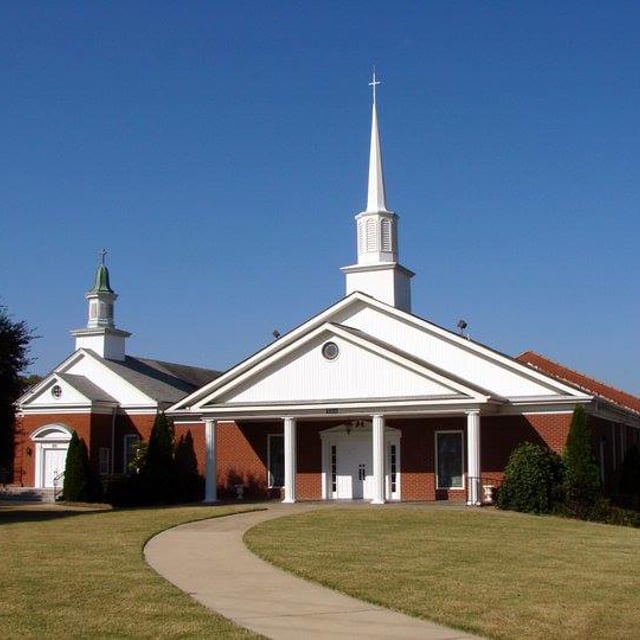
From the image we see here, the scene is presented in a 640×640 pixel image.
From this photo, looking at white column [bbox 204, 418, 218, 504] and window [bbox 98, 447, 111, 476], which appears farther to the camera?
window [bbox 98, 447, 111, 476]

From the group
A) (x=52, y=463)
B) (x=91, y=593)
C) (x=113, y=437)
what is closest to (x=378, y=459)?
(x=113, y=437)

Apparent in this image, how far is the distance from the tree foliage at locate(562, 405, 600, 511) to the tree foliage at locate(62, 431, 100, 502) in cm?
1898

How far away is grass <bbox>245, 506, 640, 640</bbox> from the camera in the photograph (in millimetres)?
11884

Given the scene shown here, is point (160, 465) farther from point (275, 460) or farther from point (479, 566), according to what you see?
point (479, 566)

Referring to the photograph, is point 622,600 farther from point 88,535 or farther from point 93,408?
point 93,408

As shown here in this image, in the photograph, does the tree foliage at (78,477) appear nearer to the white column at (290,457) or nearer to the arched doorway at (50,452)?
the arched doorway at (50,452)

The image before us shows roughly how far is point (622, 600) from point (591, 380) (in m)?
40.7

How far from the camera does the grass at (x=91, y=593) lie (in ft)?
35.6

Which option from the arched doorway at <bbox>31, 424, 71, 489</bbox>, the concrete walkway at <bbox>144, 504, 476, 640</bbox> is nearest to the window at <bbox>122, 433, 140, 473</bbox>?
the arched doorway at <bbox>31, 424, 71, 489</bbox>

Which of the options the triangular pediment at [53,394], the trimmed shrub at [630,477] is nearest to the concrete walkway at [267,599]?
Answer: the trimmed shrub at [630,477]

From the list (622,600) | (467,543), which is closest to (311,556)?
(467,543)

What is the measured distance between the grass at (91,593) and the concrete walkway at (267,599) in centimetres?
35

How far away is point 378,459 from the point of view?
1266 inches

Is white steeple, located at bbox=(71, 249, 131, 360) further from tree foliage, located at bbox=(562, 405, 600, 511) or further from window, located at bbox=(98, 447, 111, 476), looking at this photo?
tree foliage, located at bbox=(562, 405, 600, 511)
